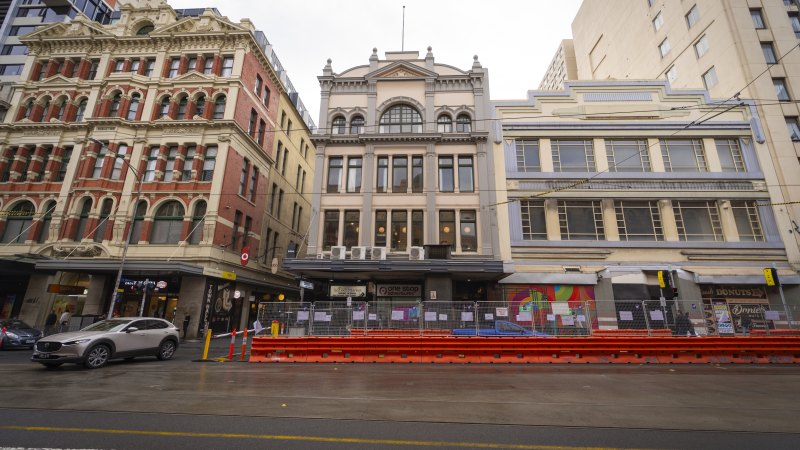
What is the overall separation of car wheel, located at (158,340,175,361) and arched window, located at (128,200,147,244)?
1530 cm

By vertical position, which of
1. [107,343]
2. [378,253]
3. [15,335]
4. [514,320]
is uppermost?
[378,253]

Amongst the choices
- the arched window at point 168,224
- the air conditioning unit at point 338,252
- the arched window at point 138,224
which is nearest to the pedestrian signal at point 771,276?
the air conditioning unit at point 338,252

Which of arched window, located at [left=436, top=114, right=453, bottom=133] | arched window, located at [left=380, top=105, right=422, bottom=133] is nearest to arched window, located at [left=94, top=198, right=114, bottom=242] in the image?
arched window, located at [left=380, top=105, right=422, bottom=133]

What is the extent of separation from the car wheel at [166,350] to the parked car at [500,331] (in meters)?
11.5

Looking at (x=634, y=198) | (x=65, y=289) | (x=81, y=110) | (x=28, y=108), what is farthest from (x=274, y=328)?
(x=28, y=108)

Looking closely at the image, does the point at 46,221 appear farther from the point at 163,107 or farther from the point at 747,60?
the point at 747,60

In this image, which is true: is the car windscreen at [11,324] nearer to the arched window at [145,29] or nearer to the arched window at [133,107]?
the arched window at [133,107]

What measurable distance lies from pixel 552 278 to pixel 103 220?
31350 millimetres

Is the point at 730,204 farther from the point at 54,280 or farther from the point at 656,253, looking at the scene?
the point at 54,280

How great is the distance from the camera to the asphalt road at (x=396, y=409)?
5125mm

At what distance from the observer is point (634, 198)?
2191 centimetres

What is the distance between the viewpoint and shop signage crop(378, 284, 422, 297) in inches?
880

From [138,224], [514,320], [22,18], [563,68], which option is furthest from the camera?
[563,68]

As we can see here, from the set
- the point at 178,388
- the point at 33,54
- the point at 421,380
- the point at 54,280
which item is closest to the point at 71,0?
the point at 33,54
